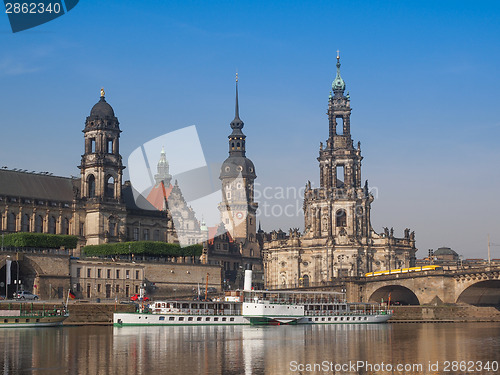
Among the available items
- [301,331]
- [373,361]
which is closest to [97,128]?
[301,331]

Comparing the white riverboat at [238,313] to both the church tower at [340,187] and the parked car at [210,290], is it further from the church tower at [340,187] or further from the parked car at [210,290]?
the church tower at [340,187]

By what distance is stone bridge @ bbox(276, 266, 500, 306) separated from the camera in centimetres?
10131

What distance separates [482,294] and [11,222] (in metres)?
60.8

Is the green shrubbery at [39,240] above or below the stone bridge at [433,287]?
above

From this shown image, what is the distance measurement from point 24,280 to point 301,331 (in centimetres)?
3685

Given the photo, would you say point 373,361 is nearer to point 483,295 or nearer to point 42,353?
point 42,353

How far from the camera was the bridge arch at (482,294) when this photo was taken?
10181cm

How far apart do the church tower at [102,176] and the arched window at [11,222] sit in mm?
9864

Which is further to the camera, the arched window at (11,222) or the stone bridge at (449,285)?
the arched window at (11,222)

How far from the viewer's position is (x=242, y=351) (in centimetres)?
5316

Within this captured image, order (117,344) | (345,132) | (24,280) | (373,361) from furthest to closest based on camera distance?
(345,132) → (24,280) → (117,344) → (373,361)

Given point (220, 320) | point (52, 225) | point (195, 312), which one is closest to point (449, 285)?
point (220, 320)

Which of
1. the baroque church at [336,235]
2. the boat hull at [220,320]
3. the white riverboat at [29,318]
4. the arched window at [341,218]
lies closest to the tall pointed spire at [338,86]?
the baroque church at [336,235]

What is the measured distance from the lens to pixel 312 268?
129875 millimetres
